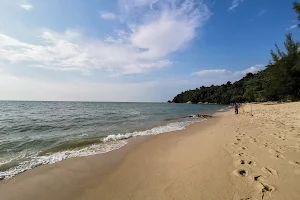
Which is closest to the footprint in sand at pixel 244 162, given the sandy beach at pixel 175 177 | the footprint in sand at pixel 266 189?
the sandy beach at pixel 175 177

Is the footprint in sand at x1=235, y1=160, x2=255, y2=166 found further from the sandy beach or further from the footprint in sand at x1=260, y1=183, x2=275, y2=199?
the footprint in sand at x1=260, y1=183, x2=275, y2=199

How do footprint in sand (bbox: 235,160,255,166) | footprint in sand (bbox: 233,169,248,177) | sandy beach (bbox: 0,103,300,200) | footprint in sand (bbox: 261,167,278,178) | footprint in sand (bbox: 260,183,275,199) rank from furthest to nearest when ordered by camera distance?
footprint in sand (bbox: 235,160,255,166)
footprint in sand (bbox: 233,169,248,177)
footprint in sand (bbox: 261,167,278,178)
sandy beach (bbox: 0,103,300,200)
footprint in sand (bbox: 260,183,275,199)

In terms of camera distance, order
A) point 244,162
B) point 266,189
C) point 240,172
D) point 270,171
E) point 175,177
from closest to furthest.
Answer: point 266,189 < point 270,171 < point 240,172 < point 175,177 < point 244,162

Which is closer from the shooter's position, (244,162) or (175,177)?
(175,177)

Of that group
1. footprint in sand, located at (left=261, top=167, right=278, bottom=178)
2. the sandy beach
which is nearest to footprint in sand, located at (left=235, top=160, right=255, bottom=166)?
the sandy beach

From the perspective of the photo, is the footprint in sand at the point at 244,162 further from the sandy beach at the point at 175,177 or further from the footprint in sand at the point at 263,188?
the footprint in sand at the point at 263,188

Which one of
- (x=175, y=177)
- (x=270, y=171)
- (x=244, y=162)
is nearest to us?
(x=270, y=171)

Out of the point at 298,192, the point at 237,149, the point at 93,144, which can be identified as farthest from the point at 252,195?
the point at 93,144

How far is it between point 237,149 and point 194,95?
575 ft

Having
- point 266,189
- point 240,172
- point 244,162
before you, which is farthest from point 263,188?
point 244,162

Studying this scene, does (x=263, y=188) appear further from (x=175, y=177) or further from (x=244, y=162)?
(x=175, y=177)

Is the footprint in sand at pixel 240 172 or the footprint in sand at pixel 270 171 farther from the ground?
the footprint in sand at pixel 270 171

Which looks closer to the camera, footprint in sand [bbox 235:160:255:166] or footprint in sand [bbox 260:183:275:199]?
footprint in sand [bbox 260:183:275:199]

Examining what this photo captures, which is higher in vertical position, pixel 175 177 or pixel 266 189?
pixel 266 189
